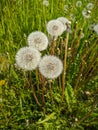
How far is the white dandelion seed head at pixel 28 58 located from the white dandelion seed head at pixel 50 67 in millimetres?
41

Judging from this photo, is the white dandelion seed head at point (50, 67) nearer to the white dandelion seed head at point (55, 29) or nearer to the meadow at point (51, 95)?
the meadow at point (51, 95)

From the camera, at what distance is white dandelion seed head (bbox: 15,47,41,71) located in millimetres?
1617

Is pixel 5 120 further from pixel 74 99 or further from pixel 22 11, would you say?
pixel 22 11

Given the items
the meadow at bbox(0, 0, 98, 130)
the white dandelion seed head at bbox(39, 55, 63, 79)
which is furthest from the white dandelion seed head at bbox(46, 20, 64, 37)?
the white dandelion seed head at bbox(39, 55, 63, 79)

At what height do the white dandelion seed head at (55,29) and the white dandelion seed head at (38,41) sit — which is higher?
the white dandelion seed head at (55,29)

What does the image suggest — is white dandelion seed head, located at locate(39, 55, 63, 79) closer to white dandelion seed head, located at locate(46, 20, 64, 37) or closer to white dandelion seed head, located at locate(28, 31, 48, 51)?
white dandelion seed head, located at locate(28, 31, 48, 51)

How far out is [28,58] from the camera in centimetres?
168

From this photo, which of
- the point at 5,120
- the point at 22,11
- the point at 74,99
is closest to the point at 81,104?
the point at 74,99

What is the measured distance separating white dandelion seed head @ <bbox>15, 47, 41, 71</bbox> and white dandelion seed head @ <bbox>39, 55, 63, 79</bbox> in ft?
0.14

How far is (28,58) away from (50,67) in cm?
14

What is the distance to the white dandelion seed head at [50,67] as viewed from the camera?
5.36 ft

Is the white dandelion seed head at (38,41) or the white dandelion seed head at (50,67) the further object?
the white dandelion seed head at (38,41)

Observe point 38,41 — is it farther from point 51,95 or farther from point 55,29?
point 51,95

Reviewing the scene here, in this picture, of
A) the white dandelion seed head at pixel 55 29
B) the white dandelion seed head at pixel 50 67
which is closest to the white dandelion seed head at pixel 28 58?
the white dandelion seed head at pixel 50 67
